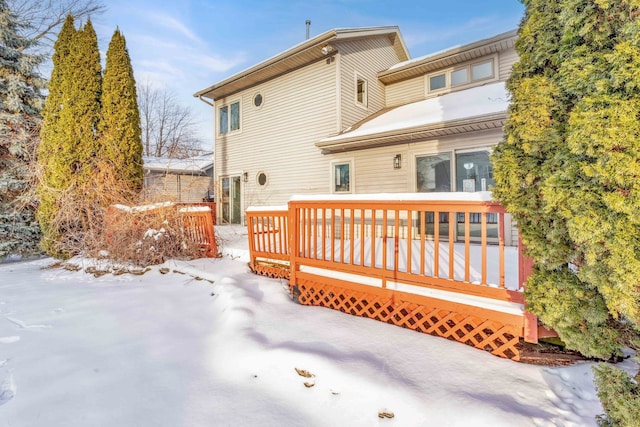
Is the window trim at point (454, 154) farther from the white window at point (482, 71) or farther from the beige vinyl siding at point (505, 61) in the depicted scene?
the white window at point (482, 71)

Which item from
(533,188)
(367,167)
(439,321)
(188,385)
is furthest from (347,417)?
(367,167)

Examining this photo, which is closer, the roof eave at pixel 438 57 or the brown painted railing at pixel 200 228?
the brown painted railing at pixel 200 228

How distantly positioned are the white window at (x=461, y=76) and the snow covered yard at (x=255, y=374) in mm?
7609

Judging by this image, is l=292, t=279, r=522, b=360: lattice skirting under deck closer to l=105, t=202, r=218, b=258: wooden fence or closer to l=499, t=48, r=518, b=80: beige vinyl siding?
l=105, t=202, r=218, b=258: wooden fence

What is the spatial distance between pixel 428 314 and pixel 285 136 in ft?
25.1

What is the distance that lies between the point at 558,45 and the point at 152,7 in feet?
45.3

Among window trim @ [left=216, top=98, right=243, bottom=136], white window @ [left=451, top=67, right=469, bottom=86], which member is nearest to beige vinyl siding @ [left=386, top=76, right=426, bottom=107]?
white window @ [left=451, top=67, right=469, bottom=86]

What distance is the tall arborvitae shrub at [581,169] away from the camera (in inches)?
54.5

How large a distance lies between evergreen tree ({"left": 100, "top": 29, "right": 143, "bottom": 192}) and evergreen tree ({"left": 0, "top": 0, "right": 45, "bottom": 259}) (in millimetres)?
1944

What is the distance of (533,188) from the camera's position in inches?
77.5

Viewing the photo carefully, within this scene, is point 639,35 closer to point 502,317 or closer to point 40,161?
point 502,317

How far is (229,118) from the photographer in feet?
35.8

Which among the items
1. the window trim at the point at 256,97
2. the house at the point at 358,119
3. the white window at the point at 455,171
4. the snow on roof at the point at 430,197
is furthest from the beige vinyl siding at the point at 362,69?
the snow on roof at the point at 430,197

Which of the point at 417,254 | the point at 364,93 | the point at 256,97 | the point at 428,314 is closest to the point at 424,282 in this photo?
the point at 428,314
